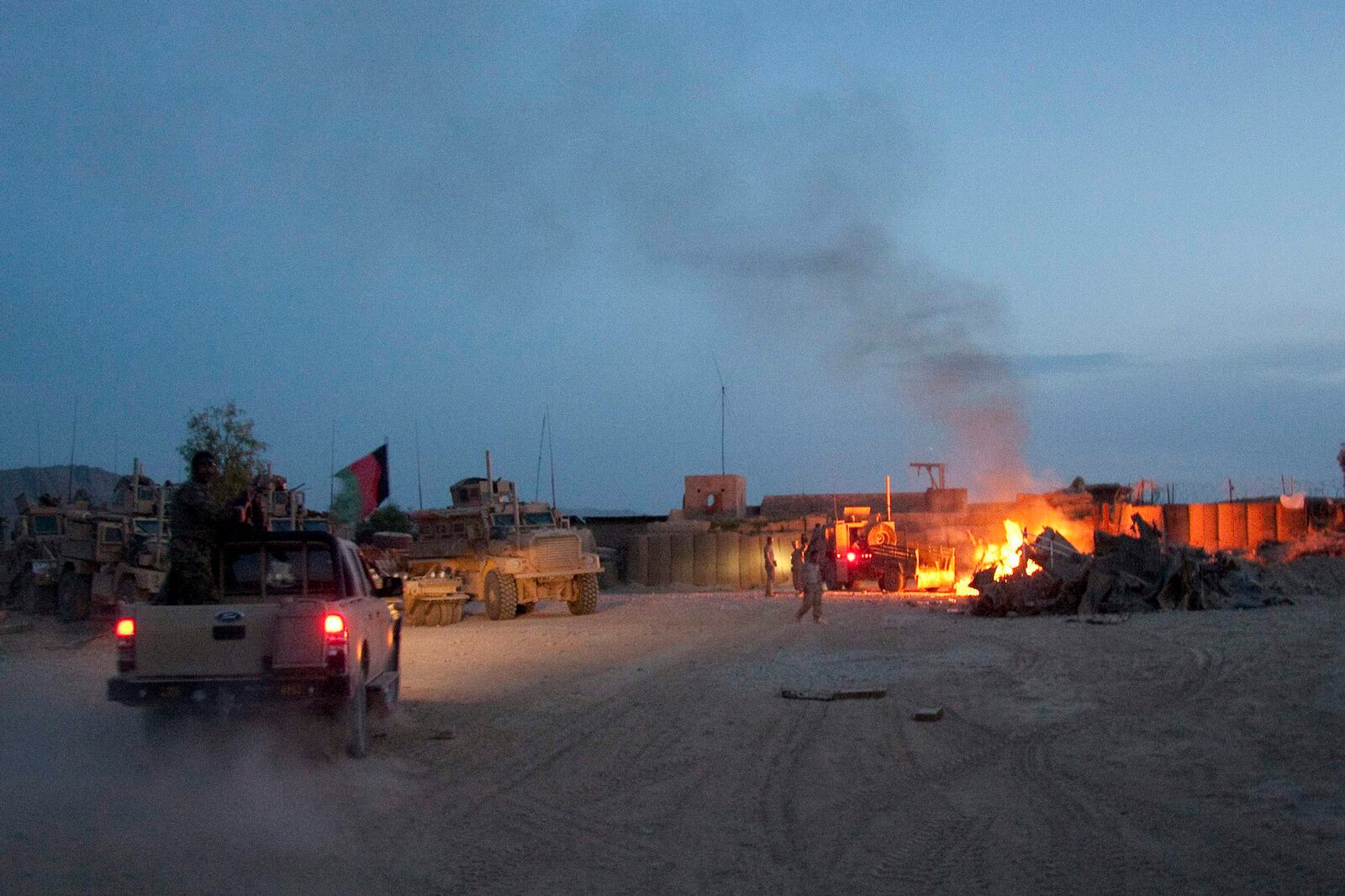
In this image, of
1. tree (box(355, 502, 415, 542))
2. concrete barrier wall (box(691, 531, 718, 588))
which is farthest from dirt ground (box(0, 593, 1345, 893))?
tree (box(355, 502, 415, 542))

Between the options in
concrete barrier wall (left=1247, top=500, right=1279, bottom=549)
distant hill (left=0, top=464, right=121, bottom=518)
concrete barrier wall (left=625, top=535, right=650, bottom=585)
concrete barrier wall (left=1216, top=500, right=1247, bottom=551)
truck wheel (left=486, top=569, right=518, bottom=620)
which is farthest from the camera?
distant hill (left=0, top=464, right=121, bottom=518)

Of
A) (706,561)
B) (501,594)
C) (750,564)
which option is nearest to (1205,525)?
(750,564)

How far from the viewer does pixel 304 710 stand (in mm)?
8250

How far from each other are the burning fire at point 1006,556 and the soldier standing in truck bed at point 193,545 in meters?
17.5

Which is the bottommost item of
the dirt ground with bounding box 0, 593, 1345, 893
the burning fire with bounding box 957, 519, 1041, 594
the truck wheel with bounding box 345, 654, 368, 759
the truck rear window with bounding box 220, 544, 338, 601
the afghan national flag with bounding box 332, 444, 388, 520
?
the dirt ground with bounding box 0, 593, 1345, 893

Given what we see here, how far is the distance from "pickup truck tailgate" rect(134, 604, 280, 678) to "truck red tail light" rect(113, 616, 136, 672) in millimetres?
32

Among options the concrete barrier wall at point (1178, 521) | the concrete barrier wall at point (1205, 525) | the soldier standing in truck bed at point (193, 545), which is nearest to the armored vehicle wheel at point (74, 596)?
the soldier standing in truck bed at point (193, 545)

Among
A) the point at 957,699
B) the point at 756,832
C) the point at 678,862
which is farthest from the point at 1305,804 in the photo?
the point at 957,699

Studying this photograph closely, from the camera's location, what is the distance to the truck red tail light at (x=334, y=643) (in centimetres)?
817

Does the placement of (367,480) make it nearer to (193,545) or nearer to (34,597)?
(34,597)

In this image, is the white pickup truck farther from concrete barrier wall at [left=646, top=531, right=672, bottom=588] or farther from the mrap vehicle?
concrete barrier wall at [left=646, top=531, right=672, bottom=588]

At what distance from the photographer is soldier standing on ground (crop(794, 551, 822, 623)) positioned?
21.2m

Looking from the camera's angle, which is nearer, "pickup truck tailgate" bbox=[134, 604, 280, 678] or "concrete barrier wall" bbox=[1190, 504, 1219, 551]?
"pickup truck tailgate" bbox=[134, 604, 280, 678]

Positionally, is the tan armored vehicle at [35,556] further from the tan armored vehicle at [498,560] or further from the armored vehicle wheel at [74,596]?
the tan armored vehicle at [498,560]
